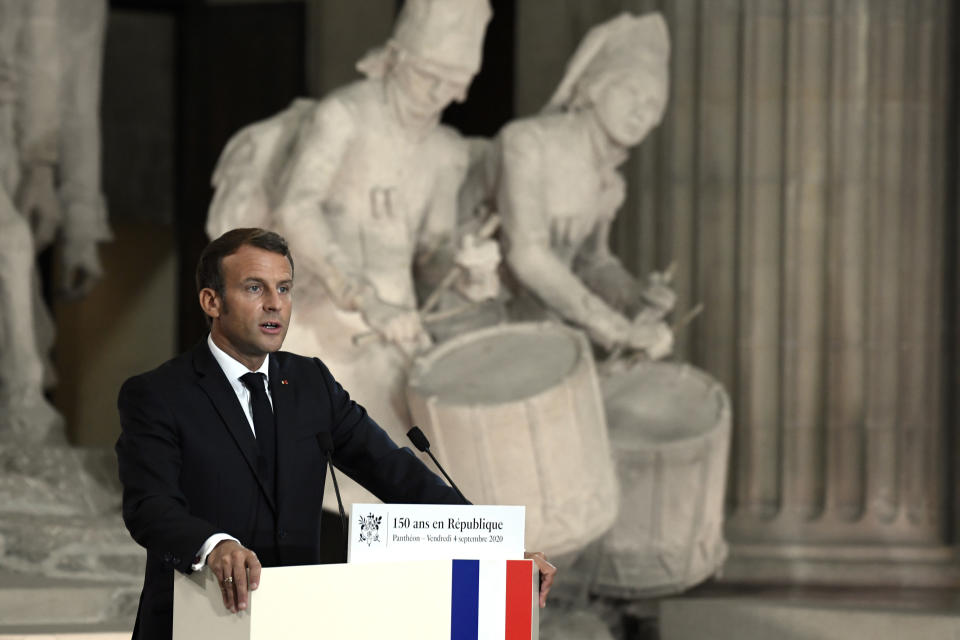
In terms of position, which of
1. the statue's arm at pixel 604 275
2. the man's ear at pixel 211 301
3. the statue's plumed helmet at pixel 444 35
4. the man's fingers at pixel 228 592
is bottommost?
the statue's arm at pixel 604 275

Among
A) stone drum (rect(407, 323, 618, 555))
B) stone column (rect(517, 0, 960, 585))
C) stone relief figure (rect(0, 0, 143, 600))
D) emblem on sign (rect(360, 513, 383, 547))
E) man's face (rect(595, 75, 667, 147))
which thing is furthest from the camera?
stone column (rect(517, 0, 960, 585))

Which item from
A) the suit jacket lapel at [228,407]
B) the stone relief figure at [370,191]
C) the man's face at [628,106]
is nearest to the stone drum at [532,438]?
the stone relief figure at [370,191]

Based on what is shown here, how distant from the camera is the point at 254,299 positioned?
2650mm

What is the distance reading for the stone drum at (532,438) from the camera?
5.73 m

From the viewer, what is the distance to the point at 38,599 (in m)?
5.39

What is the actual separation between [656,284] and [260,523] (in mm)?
4421

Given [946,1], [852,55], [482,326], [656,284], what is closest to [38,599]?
[482,326]

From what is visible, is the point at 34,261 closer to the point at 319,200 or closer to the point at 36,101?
the point at 36,101

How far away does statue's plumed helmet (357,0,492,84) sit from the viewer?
638cm

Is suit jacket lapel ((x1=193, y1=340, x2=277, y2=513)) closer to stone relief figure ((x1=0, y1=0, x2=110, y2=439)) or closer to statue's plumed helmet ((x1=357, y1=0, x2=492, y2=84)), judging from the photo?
statue's plumed helmet ((x1=357, y1=0, x2=492, y2=84))

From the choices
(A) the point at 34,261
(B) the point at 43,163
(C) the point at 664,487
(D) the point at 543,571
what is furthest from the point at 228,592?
(B) the point at 43,163

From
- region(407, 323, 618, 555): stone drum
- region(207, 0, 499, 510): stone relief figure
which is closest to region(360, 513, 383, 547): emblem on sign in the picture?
region(407, 323, 618, 555): stone drum

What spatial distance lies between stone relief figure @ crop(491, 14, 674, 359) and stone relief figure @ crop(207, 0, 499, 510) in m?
0.30

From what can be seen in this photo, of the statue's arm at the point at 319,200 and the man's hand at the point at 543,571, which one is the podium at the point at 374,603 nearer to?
the man's hand at the point at 543,571
